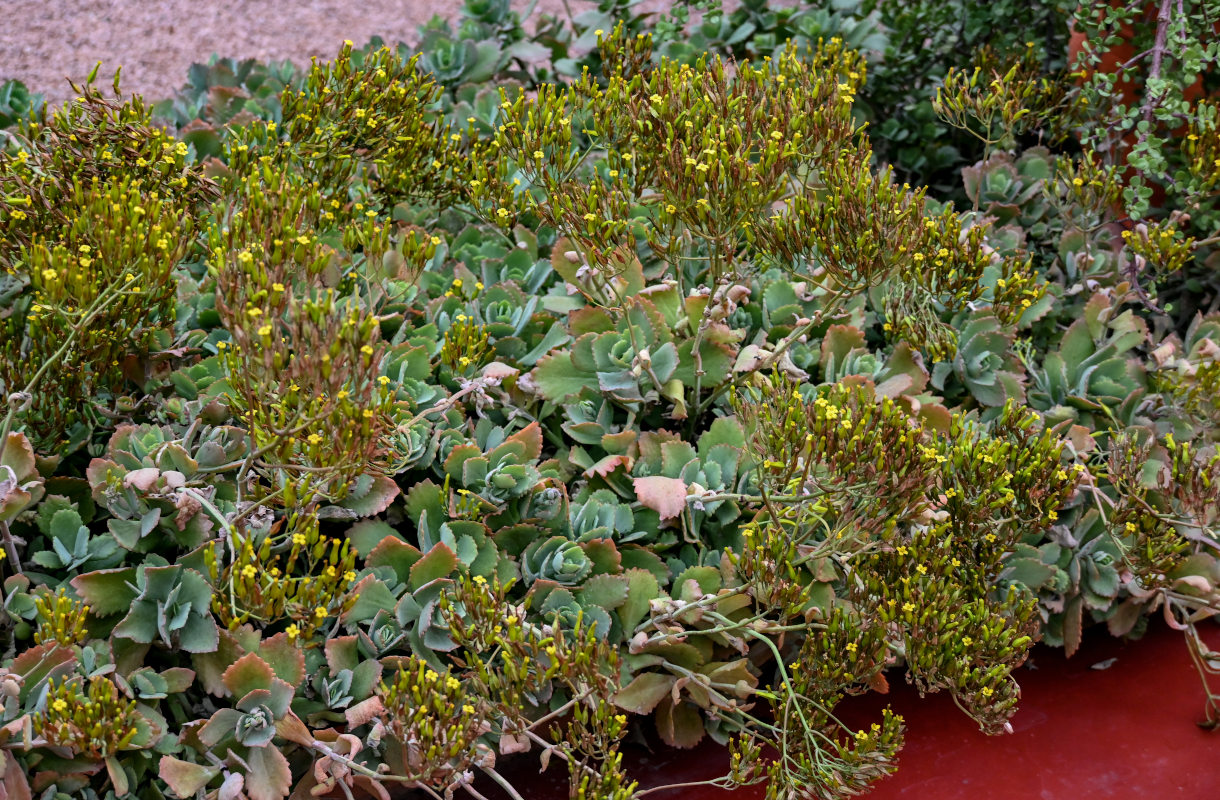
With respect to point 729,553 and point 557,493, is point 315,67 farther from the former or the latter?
point 729,553

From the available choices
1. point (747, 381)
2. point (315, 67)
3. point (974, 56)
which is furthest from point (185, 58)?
point (747, 381)

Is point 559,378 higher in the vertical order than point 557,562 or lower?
higher

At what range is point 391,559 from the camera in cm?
216

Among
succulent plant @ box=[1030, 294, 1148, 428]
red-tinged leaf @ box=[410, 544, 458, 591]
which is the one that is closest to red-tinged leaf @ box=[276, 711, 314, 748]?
red-tinged leaf @ box=[410, 544, 458, 591]

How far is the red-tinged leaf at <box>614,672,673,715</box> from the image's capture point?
2.09m

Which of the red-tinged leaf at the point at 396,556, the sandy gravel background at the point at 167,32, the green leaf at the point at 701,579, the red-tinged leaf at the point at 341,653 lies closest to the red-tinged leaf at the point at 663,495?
the green leaf at the point at 701,579

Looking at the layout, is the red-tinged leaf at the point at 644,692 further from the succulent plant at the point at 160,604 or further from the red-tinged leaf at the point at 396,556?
the succulent plant at the point at 160,604

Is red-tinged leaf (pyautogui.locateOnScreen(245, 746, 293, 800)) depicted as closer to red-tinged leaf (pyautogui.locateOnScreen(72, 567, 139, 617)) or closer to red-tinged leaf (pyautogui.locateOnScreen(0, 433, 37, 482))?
red-tinged leaf (pyautogui.locateOnScreen(72, 567, 139, 617))

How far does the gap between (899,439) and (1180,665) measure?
3.83ft

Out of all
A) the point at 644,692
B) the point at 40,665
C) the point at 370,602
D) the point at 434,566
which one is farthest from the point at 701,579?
the point at 40,665

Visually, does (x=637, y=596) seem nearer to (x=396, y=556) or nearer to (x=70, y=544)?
(x=396, y=556)

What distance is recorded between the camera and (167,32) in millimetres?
5387

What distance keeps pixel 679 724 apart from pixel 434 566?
0.58 m

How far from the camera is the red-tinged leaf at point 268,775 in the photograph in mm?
1866
